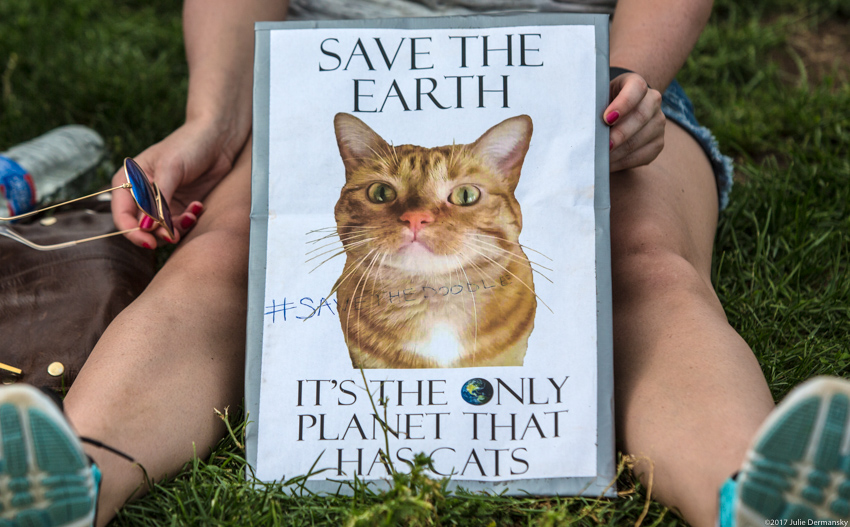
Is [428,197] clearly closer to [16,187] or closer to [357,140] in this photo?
[357,140]

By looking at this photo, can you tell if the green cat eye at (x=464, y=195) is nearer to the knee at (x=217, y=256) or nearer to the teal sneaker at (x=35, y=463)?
the knee at (x=217, y=256)

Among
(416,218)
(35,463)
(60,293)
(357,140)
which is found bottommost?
(35,463)

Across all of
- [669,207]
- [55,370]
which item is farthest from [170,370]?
[669,207]

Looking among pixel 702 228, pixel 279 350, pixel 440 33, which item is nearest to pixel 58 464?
pixel 279 350

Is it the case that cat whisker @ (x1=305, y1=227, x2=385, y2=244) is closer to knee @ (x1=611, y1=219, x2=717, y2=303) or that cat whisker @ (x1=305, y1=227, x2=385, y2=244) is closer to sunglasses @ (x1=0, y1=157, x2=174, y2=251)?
sunglasses @ (x1=0, y1=157, x2=174, y2=251)

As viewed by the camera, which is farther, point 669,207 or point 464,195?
point 669,207

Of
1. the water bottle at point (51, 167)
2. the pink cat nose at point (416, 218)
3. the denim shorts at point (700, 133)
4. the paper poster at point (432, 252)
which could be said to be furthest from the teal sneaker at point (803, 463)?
the water bottle at point (51, 167)

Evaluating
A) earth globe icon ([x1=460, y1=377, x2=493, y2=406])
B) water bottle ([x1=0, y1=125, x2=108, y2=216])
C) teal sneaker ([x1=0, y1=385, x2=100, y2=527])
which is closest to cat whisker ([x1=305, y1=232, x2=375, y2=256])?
earth globe icon ([x1=460, y1=377, x2=493, y2=406])

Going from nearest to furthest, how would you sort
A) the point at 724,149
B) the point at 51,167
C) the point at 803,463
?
the point at 803,463, the point at 51,167, the point at 724,149
